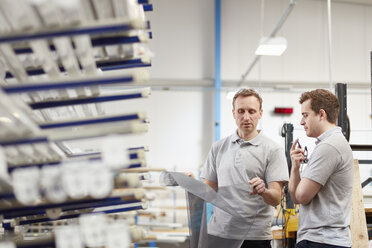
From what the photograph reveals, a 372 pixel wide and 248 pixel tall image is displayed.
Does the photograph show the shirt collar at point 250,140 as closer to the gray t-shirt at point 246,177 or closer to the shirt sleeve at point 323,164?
the gray t-shirt at point 246,177

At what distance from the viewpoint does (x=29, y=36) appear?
1.13 metres

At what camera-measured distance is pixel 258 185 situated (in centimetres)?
228

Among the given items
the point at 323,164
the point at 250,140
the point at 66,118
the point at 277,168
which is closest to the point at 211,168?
the point at 250,140

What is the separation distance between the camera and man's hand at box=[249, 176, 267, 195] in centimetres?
227

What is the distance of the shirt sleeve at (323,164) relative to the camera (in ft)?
7.31

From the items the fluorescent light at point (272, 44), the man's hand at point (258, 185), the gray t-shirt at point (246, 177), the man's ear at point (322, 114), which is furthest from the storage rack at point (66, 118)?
the fluorescent light at point (272, 44)

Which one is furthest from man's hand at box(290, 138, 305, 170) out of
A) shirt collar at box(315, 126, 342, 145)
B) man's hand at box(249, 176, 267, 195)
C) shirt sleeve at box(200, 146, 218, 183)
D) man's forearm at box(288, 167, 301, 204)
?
shirt sleeve at box(200, 146, 218, 183)

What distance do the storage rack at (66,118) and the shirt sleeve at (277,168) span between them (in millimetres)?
1021

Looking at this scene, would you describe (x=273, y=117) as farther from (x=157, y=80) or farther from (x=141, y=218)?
(x=141, y=218)

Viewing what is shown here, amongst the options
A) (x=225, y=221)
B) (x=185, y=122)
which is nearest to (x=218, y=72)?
(x=185, y=122)

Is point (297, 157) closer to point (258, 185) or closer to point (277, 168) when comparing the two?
point (277, 168)

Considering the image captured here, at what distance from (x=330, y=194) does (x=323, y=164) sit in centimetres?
16

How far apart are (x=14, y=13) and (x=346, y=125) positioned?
3.07 metres

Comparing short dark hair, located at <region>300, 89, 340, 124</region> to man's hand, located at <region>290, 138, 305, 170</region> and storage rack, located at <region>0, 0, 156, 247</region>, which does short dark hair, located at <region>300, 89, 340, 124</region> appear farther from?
storage rack, located at <region>0, 0, 156, 247</region>
